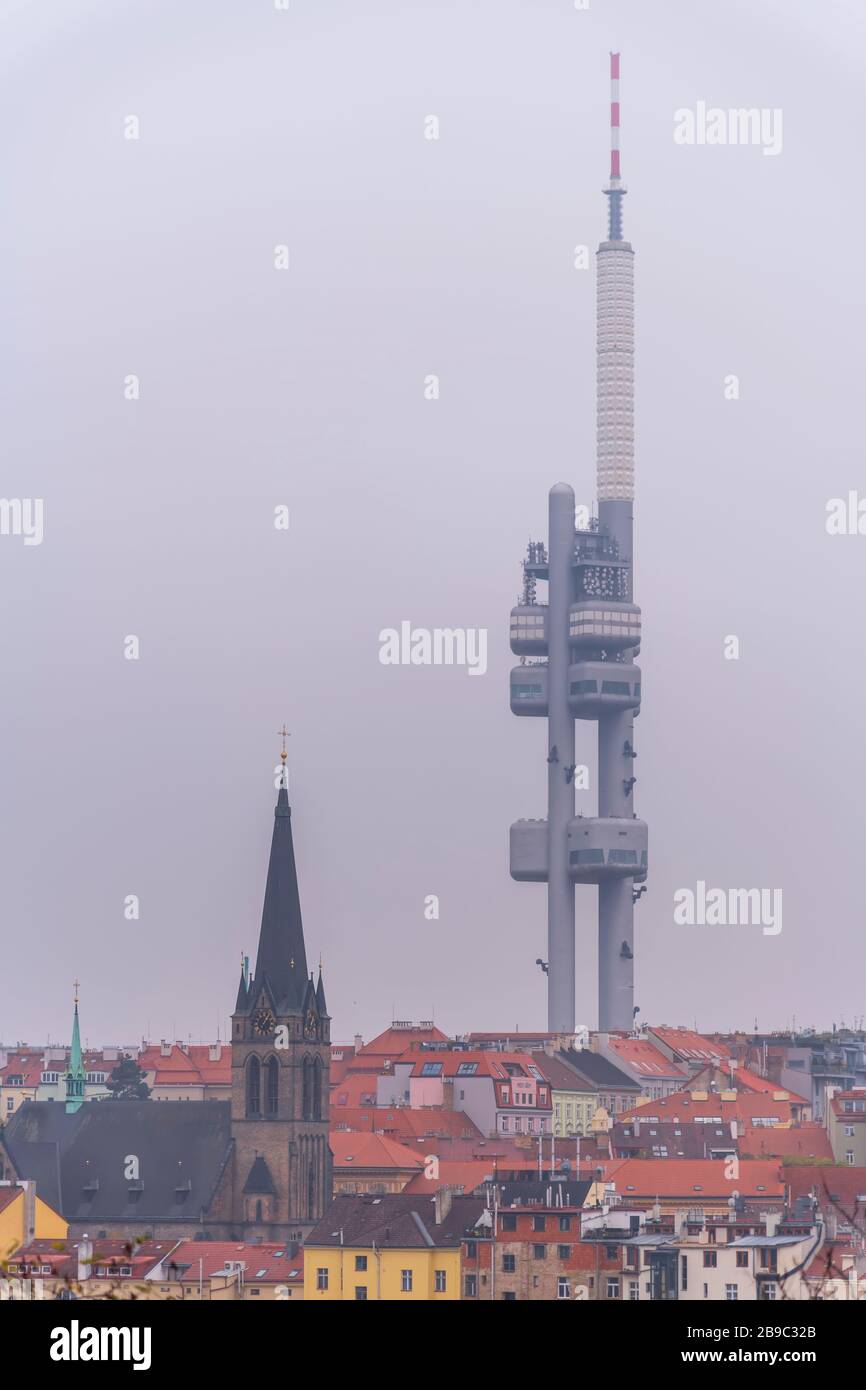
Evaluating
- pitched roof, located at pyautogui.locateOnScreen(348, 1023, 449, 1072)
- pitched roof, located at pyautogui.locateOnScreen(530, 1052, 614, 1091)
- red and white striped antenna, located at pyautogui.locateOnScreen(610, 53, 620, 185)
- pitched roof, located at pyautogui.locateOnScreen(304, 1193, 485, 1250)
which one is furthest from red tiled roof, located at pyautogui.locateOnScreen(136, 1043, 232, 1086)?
pitched roof, located at pyautogui.locateOnScreen(304, 1193, 485, 1250)

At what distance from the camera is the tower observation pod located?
513ft

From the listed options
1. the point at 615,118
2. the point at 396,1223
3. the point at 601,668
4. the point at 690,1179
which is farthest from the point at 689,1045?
the point at 396,1223

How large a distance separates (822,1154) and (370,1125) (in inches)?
777

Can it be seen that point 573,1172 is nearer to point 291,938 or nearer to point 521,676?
point 291,938

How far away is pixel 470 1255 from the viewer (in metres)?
61.6

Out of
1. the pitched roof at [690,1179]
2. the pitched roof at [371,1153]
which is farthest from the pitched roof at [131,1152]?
the pitched roof at [690,1179]

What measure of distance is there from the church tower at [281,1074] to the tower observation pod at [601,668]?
5376 cm

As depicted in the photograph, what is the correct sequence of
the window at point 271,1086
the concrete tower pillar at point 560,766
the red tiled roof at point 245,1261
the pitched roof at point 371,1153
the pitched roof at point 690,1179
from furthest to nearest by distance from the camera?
the concrete tower pillar at point 560,766, the window at point 271,1086, the pitched roof at point 371,1153, the pitched roof at point 690,1179, the red tiled roof at point 245,1261

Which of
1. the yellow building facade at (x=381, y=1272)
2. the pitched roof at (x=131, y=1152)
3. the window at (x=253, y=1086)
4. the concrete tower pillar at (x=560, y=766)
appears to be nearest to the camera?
the yellow building facade at (x=381, y=1272)

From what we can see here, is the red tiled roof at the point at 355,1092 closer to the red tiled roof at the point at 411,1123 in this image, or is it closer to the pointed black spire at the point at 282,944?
the red tiled roof at the point at 411,1123

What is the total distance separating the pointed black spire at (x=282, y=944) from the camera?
9794 centimetres

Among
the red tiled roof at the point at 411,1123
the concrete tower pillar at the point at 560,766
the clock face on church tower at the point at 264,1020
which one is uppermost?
the concrete tower pillar at the point at 560,766

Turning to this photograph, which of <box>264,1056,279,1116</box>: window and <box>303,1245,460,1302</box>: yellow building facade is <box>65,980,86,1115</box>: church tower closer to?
<box>264,1056,279,1116</box>: window
